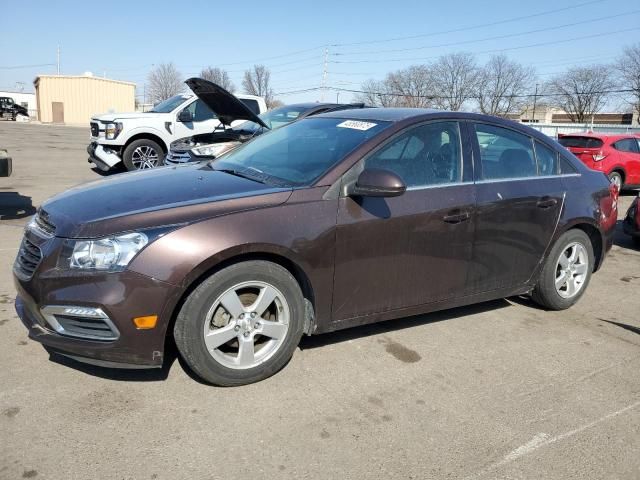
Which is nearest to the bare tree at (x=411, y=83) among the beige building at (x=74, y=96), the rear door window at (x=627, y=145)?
the beige building at (x=74, y=96)

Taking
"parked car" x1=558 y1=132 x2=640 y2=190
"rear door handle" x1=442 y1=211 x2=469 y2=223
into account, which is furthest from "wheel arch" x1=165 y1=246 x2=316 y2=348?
"parked car" x1=558 y1=132 x2=640 y2=190

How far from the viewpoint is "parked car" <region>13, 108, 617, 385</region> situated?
9.33 feet

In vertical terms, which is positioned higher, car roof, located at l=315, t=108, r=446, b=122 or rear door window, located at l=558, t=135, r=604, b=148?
car roof, located at l=315, t=108, r=446, b=122

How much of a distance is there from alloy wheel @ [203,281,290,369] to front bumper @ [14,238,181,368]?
0.28m

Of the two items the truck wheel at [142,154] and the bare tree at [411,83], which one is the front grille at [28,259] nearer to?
the truck wheel at [142,154]

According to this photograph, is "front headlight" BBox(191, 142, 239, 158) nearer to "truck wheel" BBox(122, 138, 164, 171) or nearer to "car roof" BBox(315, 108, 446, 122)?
"truck wheel" BBox(122, 138, 164, 171)

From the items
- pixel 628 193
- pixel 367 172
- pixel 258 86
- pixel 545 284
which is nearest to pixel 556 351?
pixel 545 284

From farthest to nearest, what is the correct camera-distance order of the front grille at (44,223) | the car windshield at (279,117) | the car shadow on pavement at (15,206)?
the car windshield at (279,117) → the car shadow on pavement at (15,206) → the front grille at (44,223)

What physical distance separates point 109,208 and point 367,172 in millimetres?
1530

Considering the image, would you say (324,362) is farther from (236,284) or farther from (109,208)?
(109,208)

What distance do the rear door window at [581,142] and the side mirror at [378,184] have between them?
1110 cm

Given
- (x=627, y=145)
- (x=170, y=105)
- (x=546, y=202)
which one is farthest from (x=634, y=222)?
(x=170, y=105)

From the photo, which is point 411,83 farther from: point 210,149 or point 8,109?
point 210,149

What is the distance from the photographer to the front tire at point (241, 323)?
2.95 m
